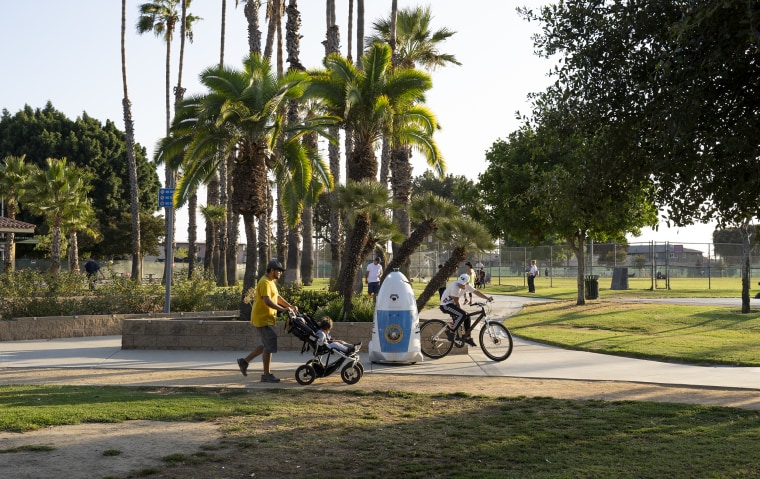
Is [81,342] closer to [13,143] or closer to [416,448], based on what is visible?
[416,448]

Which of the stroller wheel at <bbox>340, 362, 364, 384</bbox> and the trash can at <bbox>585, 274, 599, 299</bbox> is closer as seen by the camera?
the stroller wheel at <bbox>340, 362, 364, 384</bbox>

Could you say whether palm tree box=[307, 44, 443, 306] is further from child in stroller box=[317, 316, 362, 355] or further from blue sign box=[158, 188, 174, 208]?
child in stroller box=[317, 316, 362, 355]

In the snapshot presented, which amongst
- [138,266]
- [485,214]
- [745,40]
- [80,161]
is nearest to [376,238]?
[485,214]

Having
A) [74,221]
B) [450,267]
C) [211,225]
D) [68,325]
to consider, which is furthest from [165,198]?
[74,221]

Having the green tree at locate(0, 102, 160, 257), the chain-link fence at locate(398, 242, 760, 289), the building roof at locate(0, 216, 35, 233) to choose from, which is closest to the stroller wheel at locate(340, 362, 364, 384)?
the building roof at locate(0, 216, 35, 233)

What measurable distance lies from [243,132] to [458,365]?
10.3 m

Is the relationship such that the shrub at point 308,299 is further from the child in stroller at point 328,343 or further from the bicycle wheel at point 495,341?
the child in stroller at point 328,343

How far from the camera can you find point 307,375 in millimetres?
11219

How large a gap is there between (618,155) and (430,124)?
14.3m

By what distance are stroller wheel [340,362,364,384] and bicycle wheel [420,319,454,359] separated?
3.08 m

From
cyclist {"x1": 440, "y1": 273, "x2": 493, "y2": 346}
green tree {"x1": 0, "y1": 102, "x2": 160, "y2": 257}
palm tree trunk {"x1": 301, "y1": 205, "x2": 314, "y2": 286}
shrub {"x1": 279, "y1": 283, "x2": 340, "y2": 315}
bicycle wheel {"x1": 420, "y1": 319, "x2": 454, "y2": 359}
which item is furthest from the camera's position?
green tree {"x1": 0, "y1": 102, "x2": 160, "y2": 257}

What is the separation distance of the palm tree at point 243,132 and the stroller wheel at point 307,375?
939 cm

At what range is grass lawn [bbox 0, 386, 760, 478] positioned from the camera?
6.68m

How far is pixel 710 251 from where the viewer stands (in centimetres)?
4653
